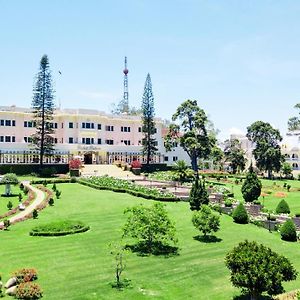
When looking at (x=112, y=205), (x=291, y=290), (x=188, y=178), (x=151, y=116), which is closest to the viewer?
(x=291, y=290)

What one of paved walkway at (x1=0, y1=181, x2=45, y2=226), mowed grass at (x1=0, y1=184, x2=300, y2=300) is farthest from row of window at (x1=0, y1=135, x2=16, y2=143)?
mowed grass at (x1=0, y1=184, x2=300, y2=300)

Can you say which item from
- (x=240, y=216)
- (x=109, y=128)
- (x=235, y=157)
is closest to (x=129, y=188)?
(x=240, y=216)

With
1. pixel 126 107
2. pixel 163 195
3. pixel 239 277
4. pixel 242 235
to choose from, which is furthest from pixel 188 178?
pixel 126 107

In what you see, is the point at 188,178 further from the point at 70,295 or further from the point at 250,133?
the point at 70,295

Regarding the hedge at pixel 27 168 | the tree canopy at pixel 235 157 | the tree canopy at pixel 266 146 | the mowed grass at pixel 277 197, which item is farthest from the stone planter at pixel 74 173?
the tree canopy at pixel 235 157

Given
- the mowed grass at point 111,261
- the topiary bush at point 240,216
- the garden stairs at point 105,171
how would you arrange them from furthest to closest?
the garden stairs at point 105,171 < the topiary bush at point 240,216 < the mowed grass at point 111,261

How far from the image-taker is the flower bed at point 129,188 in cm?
4203

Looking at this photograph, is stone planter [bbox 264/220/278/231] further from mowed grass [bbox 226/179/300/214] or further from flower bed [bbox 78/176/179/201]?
flower bed [bbox 78/176/179/201]

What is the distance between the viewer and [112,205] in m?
38.3

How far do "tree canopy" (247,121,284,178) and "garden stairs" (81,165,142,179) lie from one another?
2336 centimetres

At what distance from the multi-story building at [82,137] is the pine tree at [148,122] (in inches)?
105

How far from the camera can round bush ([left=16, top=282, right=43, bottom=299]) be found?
60.7 feet

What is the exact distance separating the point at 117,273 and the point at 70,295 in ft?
8.54

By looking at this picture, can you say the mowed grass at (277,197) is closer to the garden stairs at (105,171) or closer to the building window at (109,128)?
the garden stairs at (105,171)
